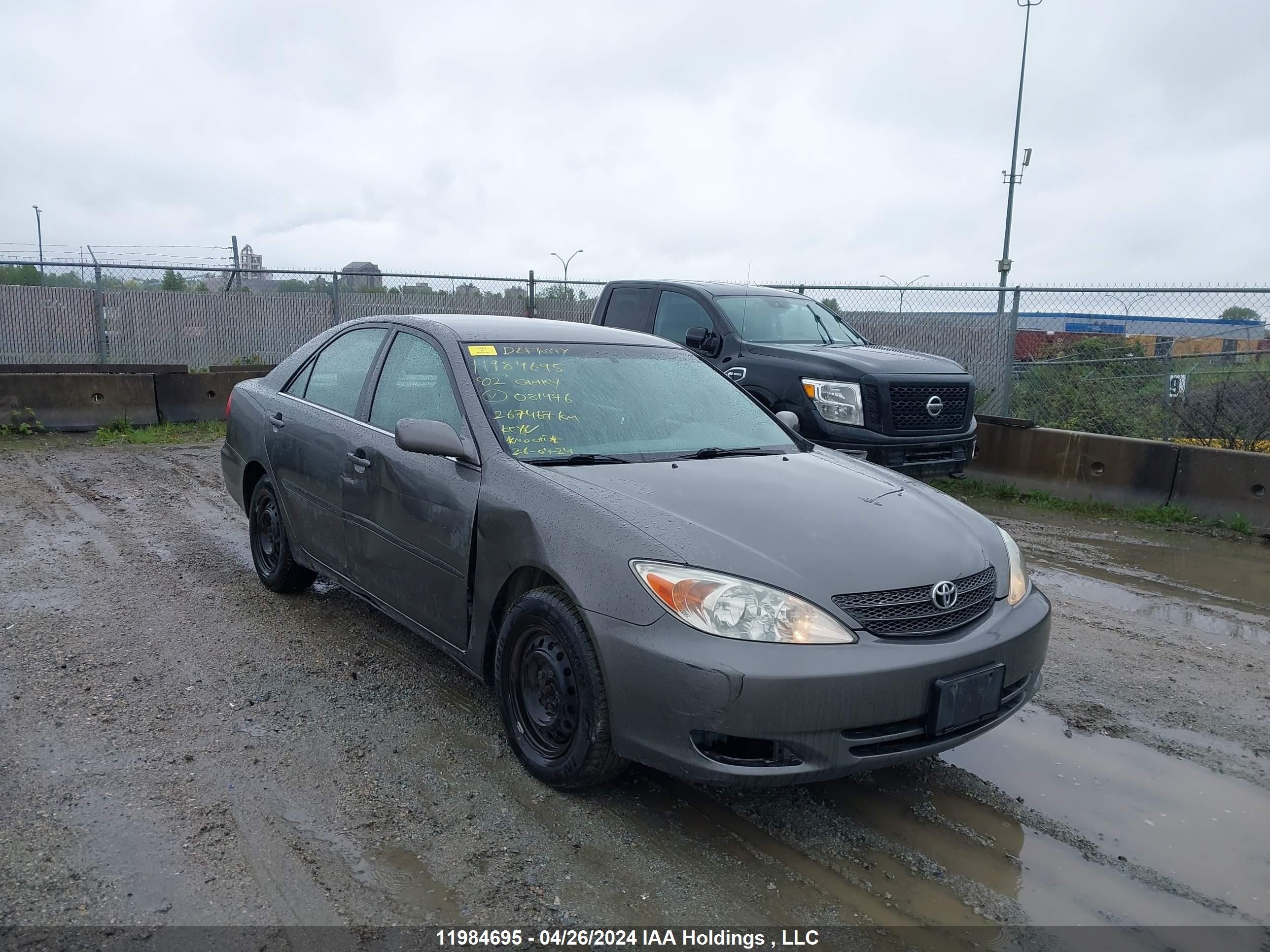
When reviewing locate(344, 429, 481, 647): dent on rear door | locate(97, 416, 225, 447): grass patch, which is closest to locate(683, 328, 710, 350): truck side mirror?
locate(344, 429, 481, 647): dent on rear door

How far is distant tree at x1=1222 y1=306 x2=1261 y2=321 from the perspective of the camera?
909 cm

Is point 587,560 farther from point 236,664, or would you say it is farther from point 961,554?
point 236,664

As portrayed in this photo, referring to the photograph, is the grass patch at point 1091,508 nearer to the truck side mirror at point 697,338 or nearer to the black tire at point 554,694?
the truck side mirror at point 697,338

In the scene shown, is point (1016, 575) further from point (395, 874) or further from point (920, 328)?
point (920, 328)

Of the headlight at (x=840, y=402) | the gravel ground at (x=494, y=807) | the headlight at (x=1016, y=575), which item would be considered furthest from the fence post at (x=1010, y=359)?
the headlight at (x=1016, y=575)

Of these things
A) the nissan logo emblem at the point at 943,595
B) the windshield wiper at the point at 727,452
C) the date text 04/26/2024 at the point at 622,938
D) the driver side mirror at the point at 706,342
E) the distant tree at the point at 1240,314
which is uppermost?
the distant tree at the point at 1240,314

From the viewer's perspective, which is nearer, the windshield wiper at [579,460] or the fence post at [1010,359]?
the windshield wiper at [579,460]

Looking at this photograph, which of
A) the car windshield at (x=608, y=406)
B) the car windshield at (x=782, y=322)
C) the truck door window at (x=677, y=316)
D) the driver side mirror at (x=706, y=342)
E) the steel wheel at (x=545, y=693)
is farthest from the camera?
the truck door window at (x=677, y=316)

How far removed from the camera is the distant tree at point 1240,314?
9086mm

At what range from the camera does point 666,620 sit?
2.92 meters

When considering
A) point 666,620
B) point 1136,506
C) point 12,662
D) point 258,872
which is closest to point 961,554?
point 666,620

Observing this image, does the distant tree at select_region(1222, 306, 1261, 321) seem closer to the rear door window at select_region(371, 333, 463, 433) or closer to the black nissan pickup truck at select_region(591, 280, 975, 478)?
the black nissan pickup truck at select_region(591, 280, 975, 478)

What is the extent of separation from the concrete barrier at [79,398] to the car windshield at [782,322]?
749cm

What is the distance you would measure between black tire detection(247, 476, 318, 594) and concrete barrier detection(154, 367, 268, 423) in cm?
683
